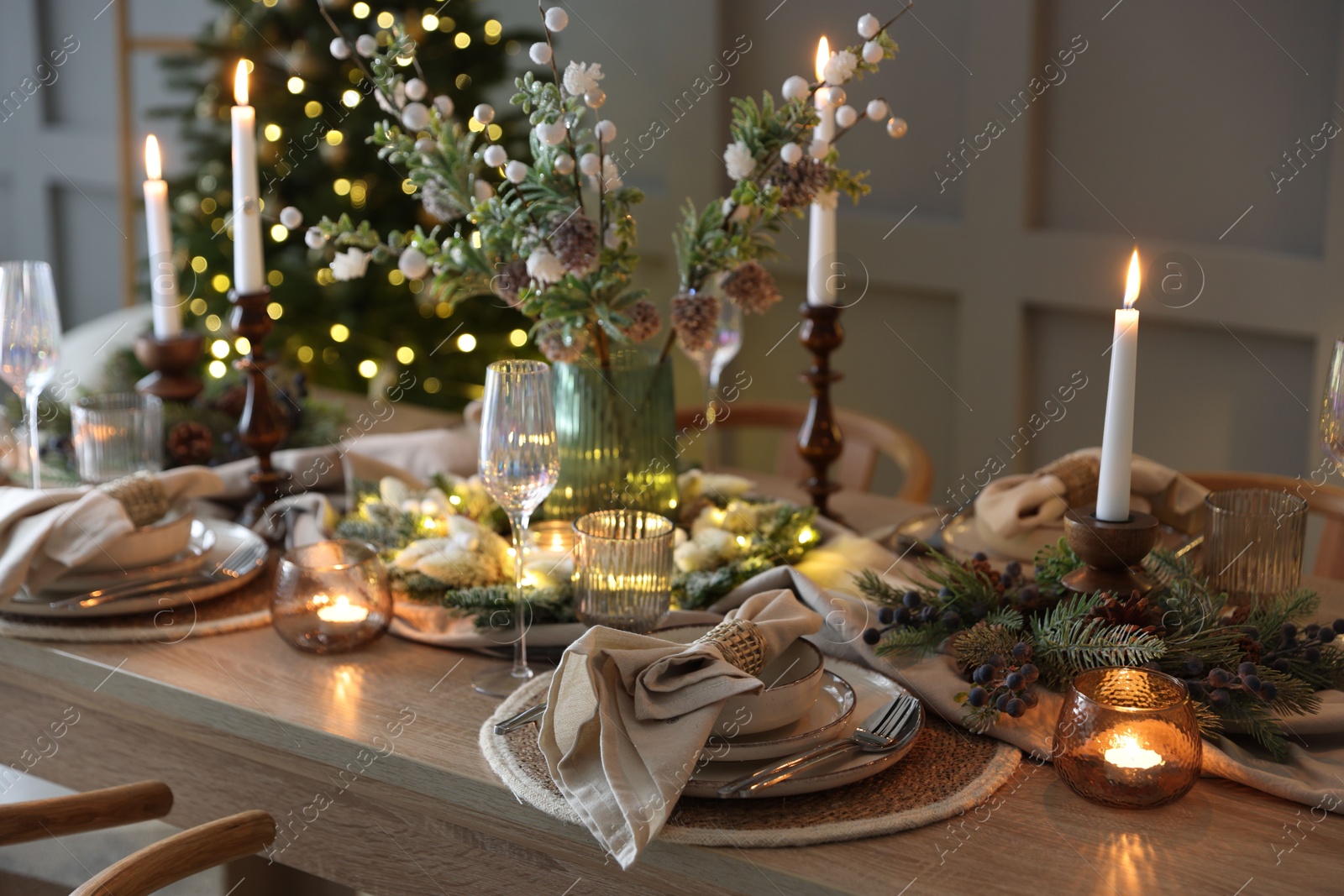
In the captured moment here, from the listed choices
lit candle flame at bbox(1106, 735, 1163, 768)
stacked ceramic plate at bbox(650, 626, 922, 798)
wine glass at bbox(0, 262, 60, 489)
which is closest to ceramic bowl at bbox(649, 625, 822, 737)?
stacked ceramic plate at bbox(650, 626, 922, 798)

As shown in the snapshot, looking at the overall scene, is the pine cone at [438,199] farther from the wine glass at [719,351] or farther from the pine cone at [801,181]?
the wine glass at [719,351]

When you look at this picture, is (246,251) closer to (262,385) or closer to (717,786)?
(262,385)

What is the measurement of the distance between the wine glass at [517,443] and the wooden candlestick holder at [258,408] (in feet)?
1.57

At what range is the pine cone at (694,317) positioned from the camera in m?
→ 1.33

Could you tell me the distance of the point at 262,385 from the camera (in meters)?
1.53

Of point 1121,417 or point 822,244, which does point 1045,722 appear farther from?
point 822,244

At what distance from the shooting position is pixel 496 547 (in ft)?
4.38

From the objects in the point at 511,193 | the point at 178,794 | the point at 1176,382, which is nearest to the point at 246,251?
the point at 511,193

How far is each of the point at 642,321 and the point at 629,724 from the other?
1.69ft

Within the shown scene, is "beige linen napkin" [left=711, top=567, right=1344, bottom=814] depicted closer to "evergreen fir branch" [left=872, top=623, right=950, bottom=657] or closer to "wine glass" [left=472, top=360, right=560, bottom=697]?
"evergreen fir branch" [left=872, top=623, right=950, bottom=657]

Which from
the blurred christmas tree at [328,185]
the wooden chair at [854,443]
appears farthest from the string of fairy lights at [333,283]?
the wooden chair at [854,443]

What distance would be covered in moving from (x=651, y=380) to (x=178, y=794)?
640 millimetres

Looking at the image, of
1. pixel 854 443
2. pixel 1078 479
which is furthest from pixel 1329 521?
pixel 854 443

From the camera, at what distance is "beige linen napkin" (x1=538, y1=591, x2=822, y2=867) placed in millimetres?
890
